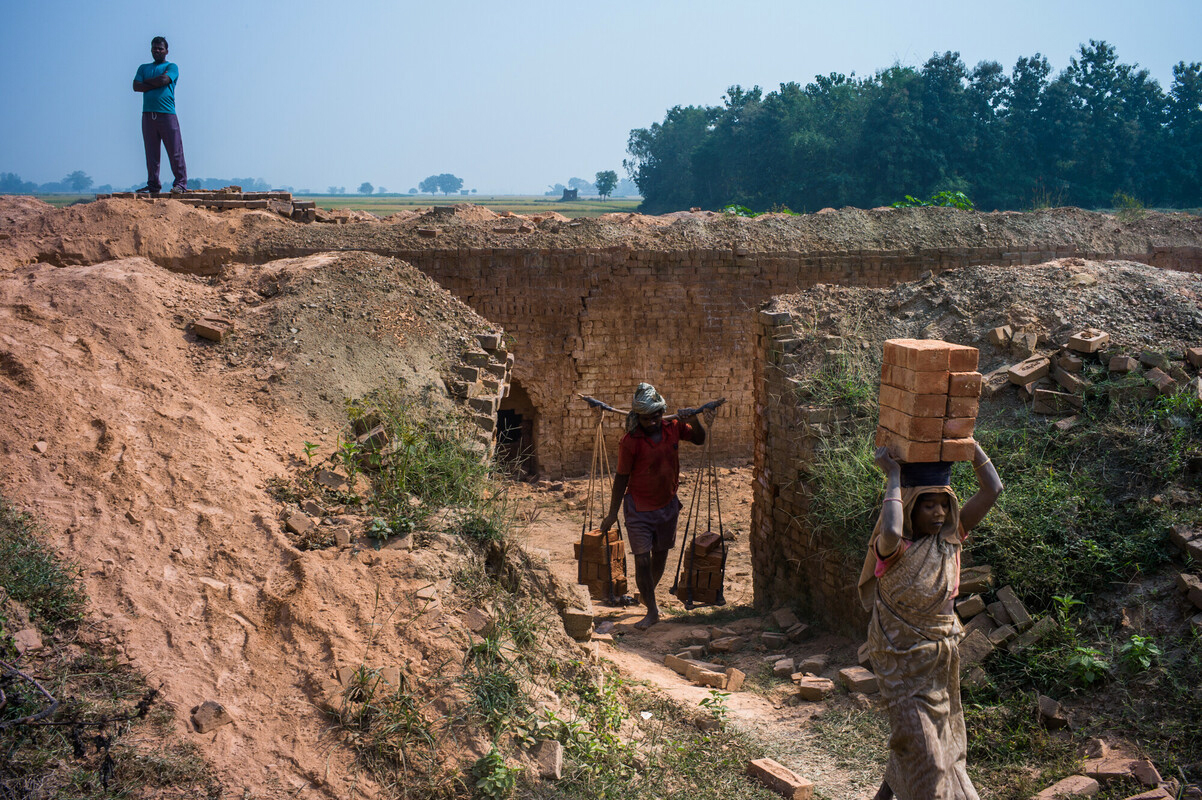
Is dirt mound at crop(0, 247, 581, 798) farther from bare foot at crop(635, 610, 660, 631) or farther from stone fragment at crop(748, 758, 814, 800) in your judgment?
bare foot at crop(635, 610, 660, 631)

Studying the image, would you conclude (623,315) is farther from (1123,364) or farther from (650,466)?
(1123,364)

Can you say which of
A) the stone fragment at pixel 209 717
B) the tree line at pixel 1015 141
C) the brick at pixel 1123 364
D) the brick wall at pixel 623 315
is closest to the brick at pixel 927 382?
the brick at pixel 1123 364

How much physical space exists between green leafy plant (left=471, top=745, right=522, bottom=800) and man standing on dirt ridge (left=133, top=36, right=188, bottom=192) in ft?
33.5

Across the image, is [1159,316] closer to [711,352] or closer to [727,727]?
[727,727]

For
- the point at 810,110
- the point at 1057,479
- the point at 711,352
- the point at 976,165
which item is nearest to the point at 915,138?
the point at 976,165

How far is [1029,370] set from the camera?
18.7 ft

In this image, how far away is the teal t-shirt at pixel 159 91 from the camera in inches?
413

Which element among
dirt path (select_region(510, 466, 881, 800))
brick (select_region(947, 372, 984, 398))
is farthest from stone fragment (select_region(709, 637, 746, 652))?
brick (select_region(947, 372, 984, 398))

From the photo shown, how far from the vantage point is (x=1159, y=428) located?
5086 millimetres

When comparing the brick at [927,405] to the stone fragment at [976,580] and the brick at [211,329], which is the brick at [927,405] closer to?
the stone fragment at [976,580]

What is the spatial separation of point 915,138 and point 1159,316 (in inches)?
919

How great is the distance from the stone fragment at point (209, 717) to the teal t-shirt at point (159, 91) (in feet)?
31.9

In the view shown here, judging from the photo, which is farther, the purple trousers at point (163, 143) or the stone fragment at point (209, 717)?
the purple trousers at point (163, 143)

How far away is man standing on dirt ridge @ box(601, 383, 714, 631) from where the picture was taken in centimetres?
633
